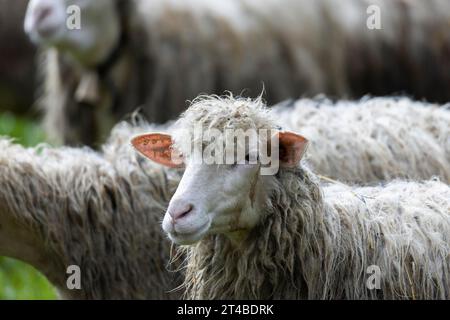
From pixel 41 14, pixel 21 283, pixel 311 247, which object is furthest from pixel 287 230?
pixel 21 283

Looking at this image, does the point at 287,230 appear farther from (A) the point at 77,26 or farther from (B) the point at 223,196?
(A) the point at 77,26

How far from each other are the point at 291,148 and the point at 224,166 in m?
0.30

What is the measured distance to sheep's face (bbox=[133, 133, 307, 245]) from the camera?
4.05 meters

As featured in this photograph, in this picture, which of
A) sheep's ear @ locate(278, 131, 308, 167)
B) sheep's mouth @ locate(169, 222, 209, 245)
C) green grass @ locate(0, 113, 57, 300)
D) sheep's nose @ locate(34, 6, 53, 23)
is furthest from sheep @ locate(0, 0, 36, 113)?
sheep's mouth @ locate(169, 222, 209, 245)

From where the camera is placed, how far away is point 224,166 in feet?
13.8

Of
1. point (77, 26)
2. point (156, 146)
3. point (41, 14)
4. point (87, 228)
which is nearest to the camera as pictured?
point (156, 146)

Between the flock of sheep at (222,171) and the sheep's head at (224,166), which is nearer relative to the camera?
the sheep's head at (224,166)

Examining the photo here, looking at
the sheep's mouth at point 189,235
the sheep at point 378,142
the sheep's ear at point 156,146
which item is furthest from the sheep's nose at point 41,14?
the sheep's mouth at point 189,235

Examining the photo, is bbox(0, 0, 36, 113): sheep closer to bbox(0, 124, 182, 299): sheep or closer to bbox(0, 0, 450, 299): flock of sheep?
bbox(0, 0, 450, 299): flock of sheep

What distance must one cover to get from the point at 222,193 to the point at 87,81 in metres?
3.90

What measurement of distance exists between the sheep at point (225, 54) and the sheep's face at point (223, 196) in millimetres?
3223

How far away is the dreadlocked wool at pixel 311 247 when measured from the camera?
436 centimetres

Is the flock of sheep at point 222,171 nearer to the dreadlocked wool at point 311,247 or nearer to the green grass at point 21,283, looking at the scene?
the dreadlocked wool at point 311,247
